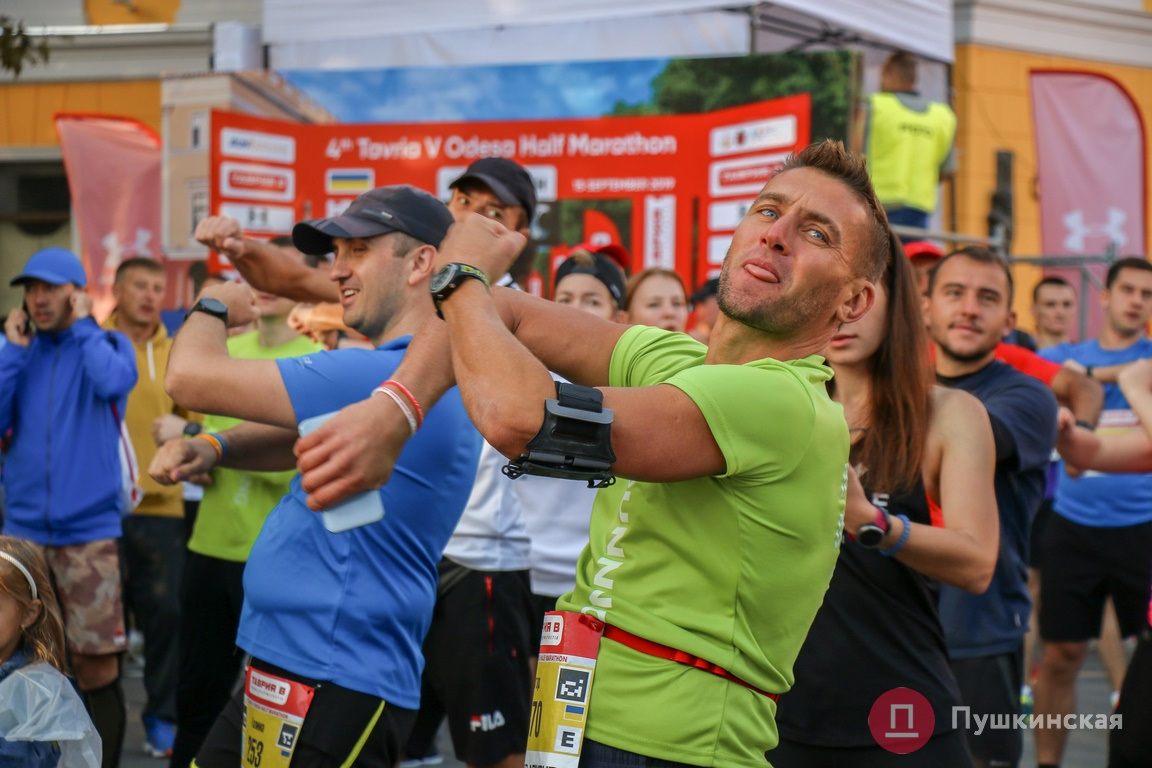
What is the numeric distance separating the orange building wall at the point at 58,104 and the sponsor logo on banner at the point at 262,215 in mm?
5388

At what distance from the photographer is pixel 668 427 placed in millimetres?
1789

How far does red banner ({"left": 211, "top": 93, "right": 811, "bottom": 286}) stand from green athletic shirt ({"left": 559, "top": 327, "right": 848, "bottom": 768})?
234 inches

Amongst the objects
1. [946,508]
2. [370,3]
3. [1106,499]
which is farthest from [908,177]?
[946,508]

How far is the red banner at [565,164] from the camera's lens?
797 cm

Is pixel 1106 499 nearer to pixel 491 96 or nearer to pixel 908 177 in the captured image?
pixel 908 177

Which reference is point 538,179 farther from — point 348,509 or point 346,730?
point 348,509

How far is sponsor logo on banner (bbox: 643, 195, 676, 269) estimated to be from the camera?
833cm

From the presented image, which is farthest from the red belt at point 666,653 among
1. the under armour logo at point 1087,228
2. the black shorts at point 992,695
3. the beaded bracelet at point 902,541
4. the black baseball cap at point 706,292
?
the under armour logo at point 1087,228

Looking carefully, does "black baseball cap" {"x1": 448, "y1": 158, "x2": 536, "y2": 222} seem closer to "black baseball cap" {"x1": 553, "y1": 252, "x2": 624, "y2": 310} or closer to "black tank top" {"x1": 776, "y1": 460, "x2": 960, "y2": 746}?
"black baseball cap" {"x1": 553, "y1": 252, "x2": 624, "y2": 310}

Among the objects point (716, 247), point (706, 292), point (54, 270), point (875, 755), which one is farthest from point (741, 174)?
point (875, 755)

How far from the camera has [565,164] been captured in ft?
28.1

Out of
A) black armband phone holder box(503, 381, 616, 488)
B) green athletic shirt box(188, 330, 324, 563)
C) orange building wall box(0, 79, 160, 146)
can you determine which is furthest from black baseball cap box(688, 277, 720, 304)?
orange building wall box(0, 79, 160, 146)

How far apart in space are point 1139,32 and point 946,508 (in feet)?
41.3

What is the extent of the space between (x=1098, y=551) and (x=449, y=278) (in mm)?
5070
